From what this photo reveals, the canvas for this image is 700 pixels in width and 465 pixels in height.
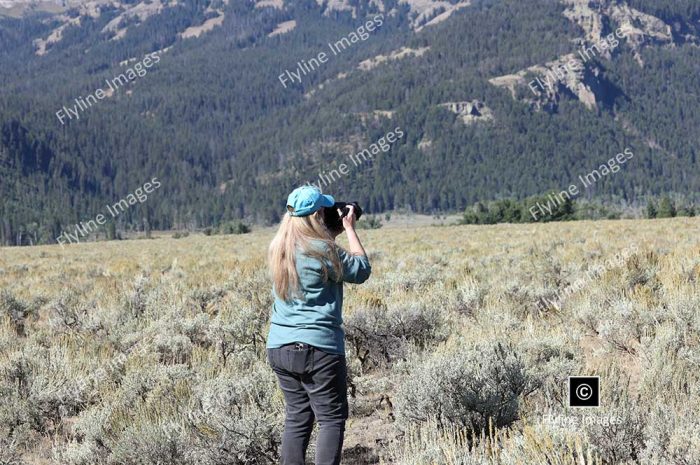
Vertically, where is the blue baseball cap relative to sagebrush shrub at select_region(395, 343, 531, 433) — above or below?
above

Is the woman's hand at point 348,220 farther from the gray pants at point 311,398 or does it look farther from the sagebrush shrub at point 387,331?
the sagebrush shrub at point 387,331

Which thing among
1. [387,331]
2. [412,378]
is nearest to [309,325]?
[412,378]

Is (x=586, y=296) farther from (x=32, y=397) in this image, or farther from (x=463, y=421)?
(x=32, y=397)

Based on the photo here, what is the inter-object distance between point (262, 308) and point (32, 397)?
3333mm

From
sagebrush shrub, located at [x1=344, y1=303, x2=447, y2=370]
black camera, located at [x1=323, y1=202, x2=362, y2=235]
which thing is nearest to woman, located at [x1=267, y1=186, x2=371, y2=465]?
black camera, located at [x1=323, y1=202, x2=362, y2=235]

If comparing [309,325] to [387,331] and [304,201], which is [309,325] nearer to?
[304,201]

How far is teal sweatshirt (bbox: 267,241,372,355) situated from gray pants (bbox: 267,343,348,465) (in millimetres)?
56

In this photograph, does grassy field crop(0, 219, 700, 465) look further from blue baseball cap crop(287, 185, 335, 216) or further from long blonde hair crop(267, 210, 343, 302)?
blue baseball cap crop(287, 185, 335, 216)

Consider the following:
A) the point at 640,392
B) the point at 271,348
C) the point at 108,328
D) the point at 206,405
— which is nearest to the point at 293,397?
the point at 271,348

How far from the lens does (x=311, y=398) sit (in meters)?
3.52

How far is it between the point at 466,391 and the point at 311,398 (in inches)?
43.7

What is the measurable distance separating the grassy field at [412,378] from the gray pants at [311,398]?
403 mm

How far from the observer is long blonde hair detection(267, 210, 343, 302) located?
11.4 feet

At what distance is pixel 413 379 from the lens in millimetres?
4168
